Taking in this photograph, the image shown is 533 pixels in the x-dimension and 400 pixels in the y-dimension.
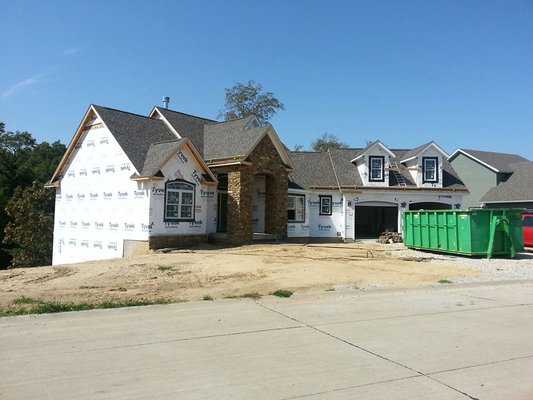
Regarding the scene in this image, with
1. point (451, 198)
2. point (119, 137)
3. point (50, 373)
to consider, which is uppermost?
point (119, 137)

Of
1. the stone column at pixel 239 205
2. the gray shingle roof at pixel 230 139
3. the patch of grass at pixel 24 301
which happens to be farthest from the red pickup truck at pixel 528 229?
the patch of grass at pixel 24 301

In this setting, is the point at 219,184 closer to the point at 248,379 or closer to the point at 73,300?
the point at 73,300

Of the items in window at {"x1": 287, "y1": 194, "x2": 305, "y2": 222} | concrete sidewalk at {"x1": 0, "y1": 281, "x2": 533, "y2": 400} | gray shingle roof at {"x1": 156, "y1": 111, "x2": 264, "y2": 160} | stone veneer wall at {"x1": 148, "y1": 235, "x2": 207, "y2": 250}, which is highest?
gray shingle roof at {"x1": 156, "y1": 111, "x2": 264, "y2": 160}

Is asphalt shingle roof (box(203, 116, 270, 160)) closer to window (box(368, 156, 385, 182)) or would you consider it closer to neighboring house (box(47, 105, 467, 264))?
neighboring house (box(47, 105, 467, 264))

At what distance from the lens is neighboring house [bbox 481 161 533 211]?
35688mm

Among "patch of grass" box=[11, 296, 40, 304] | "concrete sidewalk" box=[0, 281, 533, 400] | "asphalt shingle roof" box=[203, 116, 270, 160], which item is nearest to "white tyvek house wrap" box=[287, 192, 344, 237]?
"asphalt shingle roof" box=[203, 116, 270, 160]

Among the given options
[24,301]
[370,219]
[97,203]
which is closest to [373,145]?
[370,219]

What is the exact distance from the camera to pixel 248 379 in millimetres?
5035

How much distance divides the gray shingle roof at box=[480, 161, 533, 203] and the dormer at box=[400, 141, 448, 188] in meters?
9.11

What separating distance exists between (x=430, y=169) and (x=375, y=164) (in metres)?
3.87

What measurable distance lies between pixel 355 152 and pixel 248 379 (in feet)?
96.7

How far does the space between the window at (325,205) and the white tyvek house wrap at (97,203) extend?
42.3 feet

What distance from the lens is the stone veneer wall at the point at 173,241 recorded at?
67.2ft

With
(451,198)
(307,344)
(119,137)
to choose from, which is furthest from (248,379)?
(451,198)
